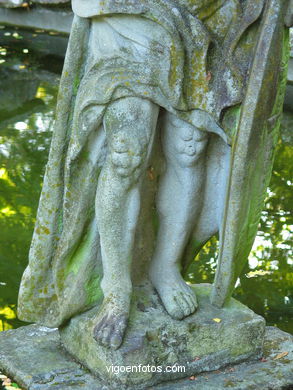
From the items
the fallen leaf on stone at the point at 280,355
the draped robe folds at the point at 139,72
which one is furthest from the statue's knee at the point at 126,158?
the fallen leaf on stone at the point at 280,355

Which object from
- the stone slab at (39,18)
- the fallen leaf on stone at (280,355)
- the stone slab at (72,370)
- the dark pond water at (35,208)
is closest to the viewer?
the stone slab at (72,370)

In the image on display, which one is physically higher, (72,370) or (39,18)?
(39,18)

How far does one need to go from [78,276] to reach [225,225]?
0.69 meters

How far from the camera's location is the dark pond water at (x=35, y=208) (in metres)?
5.93

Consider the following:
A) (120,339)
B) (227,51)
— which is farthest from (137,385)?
(227,51)

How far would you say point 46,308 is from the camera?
15.3 ft

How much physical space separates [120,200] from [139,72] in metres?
0.54

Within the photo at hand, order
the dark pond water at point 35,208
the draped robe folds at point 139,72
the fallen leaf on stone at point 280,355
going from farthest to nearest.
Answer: the dark pond water at point 35,208
the fallen leaf on stone at point 280,355
the draped robe folds at point 139,72

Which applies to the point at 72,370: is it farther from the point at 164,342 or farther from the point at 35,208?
the point at 35,208

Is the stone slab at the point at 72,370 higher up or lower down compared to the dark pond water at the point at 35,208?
lower down

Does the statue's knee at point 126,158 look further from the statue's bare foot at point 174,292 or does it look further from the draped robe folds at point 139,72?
the statue's bare foot at point 174,292

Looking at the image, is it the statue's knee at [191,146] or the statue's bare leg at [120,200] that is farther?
the statue's knee at [191,146]

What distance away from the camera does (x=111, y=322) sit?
4367mm

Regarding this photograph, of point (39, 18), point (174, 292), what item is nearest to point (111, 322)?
point (174, 292)
